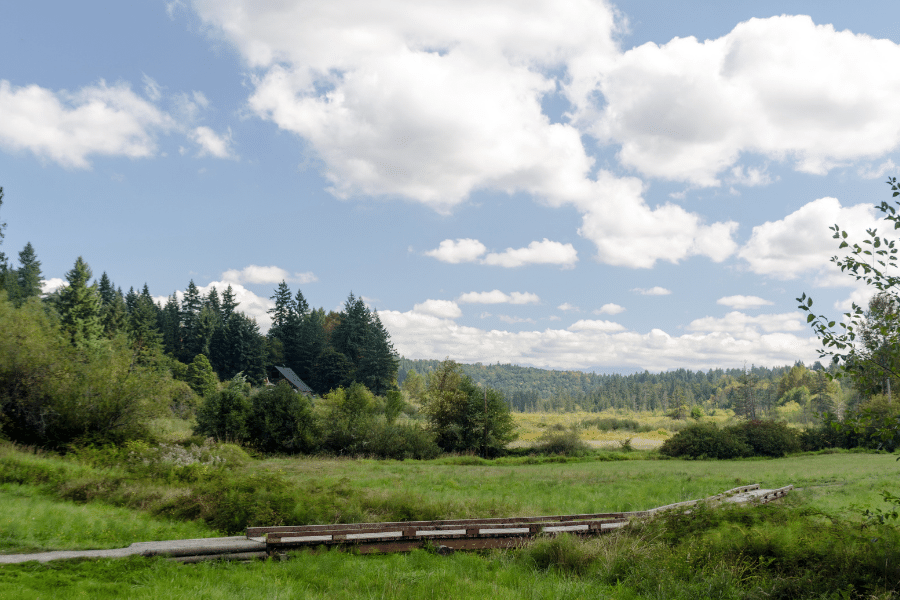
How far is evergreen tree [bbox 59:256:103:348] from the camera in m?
63.0

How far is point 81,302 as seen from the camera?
6519 cm

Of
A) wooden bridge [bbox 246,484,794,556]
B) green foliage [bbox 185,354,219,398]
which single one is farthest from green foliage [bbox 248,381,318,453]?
green foliage [bbox 185,354,219,398]

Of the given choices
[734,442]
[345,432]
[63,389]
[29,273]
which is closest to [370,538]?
[63,389]

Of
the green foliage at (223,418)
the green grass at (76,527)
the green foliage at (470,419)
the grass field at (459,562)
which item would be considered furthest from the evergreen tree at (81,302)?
the green grass at (76,527)

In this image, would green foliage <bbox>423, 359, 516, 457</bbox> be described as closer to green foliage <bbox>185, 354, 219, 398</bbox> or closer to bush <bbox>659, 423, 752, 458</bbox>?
bush <bbox>659, 423, 752, 458</bbox>

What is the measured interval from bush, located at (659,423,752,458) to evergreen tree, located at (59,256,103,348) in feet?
210

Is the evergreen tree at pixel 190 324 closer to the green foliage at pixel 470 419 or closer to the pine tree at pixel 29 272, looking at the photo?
the pine tree at pixel 29 272

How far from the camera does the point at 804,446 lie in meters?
45.6

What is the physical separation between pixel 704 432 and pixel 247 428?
1448 inches

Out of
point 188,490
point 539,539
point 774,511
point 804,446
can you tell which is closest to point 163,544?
point 188,490

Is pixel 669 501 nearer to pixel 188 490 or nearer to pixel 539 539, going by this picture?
pixel 539 539

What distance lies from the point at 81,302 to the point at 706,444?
71668 mm

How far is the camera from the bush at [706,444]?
42.7 m

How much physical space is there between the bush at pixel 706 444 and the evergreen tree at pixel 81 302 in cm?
6395
